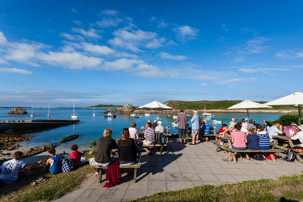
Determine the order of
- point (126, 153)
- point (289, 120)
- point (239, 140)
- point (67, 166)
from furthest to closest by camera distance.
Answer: point (289, 120)
point (239, 140)
point (67, 166)
point (126, 153)

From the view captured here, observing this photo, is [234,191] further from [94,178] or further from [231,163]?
[94,178]

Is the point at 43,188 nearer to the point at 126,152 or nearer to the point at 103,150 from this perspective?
the point at 103,150

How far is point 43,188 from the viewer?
4430 millimetres

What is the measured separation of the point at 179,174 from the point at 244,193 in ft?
6.35

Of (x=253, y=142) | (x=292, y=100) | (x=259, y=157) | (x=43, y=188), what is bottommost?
(x=43, y=188)

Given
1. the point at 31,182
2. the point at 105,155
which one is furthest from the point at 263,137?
the point at 31,182

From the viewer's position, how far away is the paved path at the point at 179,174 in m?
4.05

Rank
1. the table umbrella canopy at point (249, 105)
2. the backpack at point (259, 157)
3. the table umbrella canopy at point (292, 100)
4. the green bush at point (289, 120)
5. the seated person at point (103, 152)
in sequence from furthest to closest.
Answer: the green bush at point (289, 120) < the table umbrella canopy at point (249, 105) < the table umbrella canopy at point (292, 100) < the backpack at point (259, 157) < the seated person at point (103, 152)

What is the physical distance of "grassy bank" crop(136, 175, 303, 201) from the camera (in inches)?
139

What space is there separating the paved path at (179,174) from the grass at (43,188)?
29cm

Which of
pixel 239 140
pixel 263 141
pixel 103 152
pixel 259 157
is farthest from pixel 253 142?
pixel 103 152

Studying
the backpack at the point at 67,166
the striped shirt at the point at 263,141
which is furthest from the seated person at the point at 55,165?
the striped shirt at the point at 263,141

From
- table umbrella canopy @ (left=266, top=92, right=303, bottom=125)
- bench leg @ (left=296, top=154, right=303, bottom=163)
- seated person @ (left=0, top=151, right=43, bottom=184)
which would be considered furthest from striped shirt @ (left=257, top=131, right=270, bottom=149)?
seated person @ (left=0, top=151, right=43, bottom=184)

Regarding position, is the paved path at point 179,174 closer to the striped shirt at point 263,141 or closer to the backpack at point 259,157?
the backpack at point 259,157
